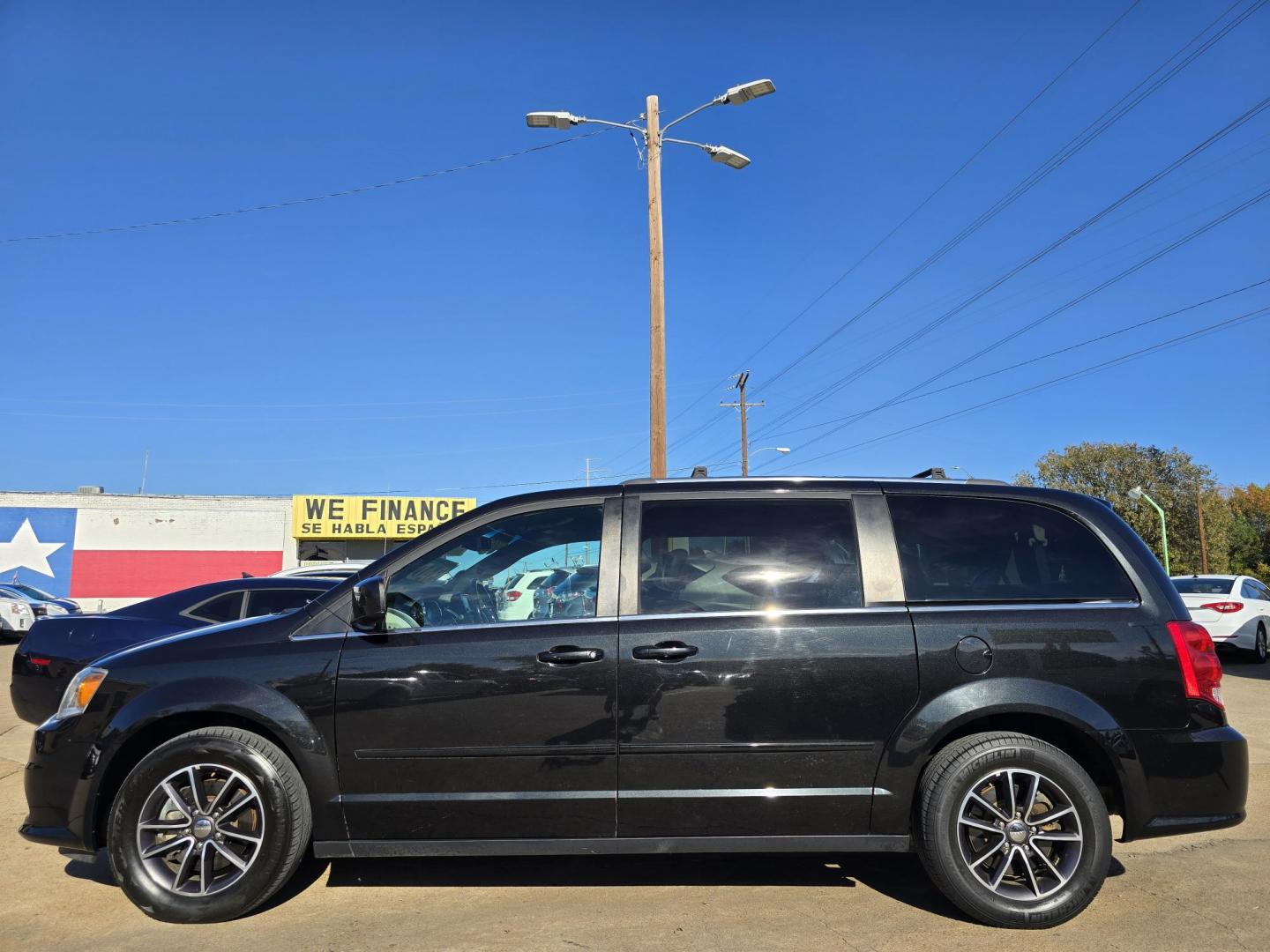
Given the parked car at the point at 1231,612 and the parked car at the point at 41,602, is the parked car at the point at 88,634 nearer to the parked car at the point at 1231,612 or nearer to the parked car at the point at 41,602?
the parked car at the point at 41,602

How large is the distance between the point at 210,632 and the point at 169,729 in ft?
1.46

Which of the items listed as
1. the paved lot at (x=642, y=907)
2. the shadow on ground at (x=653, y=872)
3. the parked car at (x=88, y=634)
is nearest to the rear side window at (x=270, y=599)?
the parked car at (x=88, y=634)

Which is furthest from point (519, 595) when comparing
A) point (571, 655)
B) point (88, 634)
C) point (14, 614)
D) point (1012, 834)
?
point (14, 614)

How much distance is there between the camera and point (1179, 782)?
3674 mm

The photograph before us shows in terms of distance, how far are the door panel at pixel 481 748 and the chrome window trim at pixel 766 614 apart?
0.22m

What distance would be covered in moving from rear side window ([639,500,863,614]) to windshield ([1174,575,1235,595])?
1293 centimetres

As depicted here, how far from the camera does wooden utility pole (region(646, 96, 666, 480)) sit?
38.4ft

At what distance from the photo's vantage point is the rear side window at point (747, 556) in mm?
3875

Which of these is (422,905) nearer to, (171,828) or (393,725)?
(393,725)

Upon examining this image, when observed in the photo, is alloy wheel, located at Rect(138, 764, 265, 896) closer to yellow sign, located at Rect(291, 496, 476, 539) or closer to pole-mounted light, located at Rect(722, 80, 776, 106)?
pole-mounted light, located at Rect(722, 80, 776, 106)

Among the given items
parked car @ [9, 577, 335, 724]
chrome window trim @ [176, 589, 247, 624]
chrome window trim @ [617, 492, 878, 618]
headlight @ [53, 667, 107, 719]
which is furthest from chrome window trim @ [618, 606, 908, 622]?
chrome window trim @ [176, 589, 247, 624]

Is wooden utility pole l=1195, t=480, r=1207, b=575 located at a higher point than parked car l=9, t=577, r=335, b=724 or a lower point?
higher

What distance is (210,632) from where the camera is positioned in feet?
13.0

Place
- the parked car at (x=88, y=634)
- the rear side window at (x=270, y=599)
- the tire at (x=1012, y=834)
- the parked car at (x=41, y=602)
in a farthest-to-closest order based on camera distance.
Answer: the parked car at (x=41, y=602) → the rear side window at (x=270, y=599) → the parked car at (x=88, y=634) → the tire at (x=1012, y=834)
